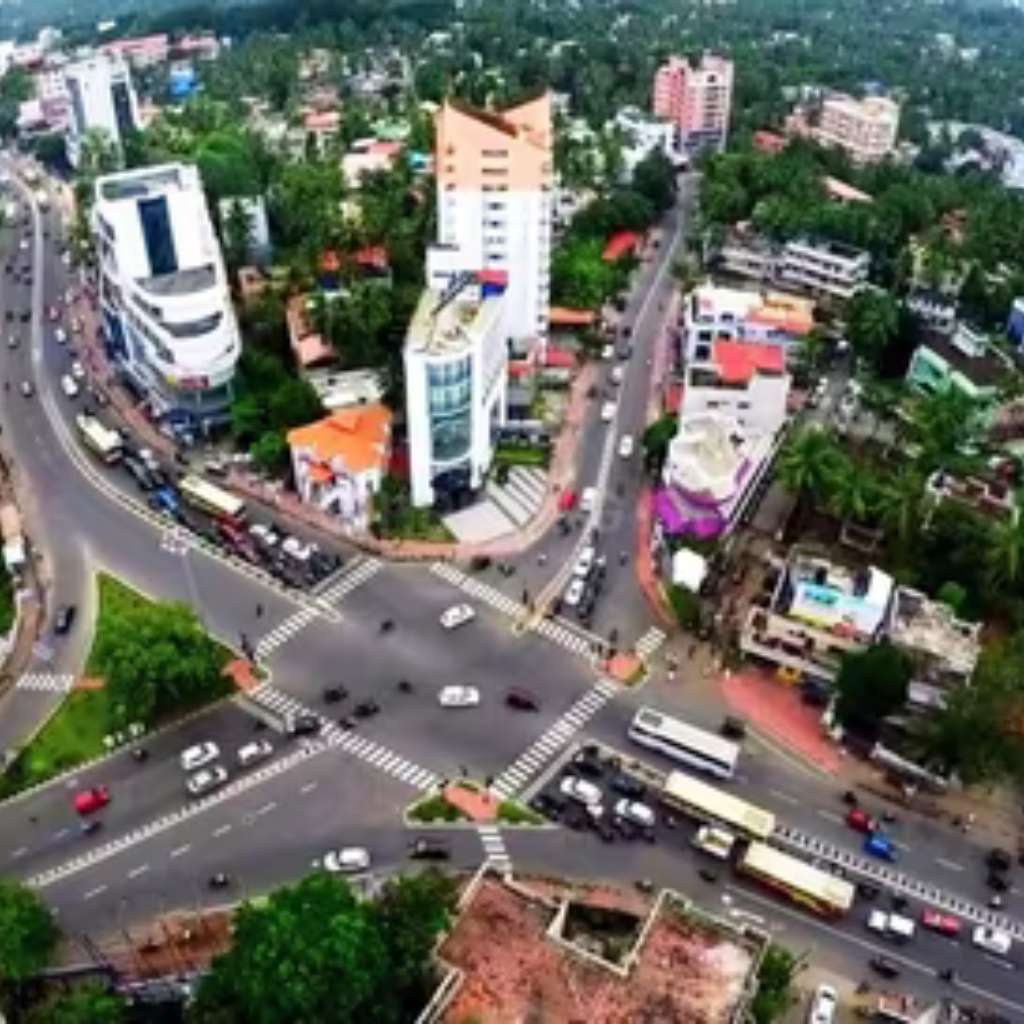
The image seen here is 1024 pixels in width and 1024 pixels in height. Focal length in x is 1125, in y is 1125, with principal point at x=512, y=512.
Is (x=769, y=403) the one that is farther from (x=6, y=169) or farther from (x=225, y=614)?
(x=6, y=169)

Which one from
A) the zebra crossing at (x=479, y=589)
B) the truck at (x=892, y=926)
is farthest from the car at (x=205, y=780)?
the truck at (x=892, y=926)

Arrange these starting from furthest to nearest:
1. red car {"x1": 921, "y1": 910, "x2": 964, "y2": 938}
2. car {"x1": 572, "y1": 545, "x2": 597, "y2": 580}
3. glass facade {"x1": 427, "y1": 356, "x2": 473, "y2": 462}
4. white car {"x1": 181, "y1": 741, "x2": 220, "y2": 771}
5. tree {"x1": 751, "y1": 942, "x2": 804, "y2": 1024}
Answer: car {"x1": 572, "y1": 545, "x2": 597, "y2": 580} < glass facade {"x1": 427, "y1": 356, "x2": 473, "y2": 462} < white car {"x1": 181, "y1": 741, "x2": 220, "y2": 771} < red car {"x1": 921, "y1": 910, "x2": 964, "y2": 938} < tree {"x1": 751, "y1": 942, "x2": 804, "y2": 1024}

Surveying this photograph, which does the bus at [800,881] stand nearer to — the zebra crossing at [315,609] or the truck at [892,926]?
the truck at [892,926]

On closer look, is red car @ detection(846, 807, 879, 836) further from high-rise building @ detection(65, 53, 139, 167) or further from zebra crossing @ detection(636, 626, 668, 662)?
high-rise building @ detection(65, 53, 139, 167)

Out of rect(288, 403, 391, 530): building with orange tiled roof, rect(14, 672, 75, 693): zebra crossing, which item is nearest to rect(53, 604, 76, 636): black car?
rect(14, 672, 75, 693): zebra crossing

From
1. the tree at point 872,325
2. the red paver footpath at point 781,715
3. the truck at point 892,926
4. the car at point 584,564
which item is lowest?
the truck at point 892,926

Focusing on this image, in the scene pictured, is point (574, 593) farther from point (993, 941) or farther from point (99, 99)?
point (99, 99)

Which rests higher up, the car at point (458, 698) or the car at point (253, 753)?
the car at point (458, 698)

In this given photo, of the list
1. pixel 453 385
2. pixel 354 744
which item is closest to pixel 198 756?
pixel 354 744
